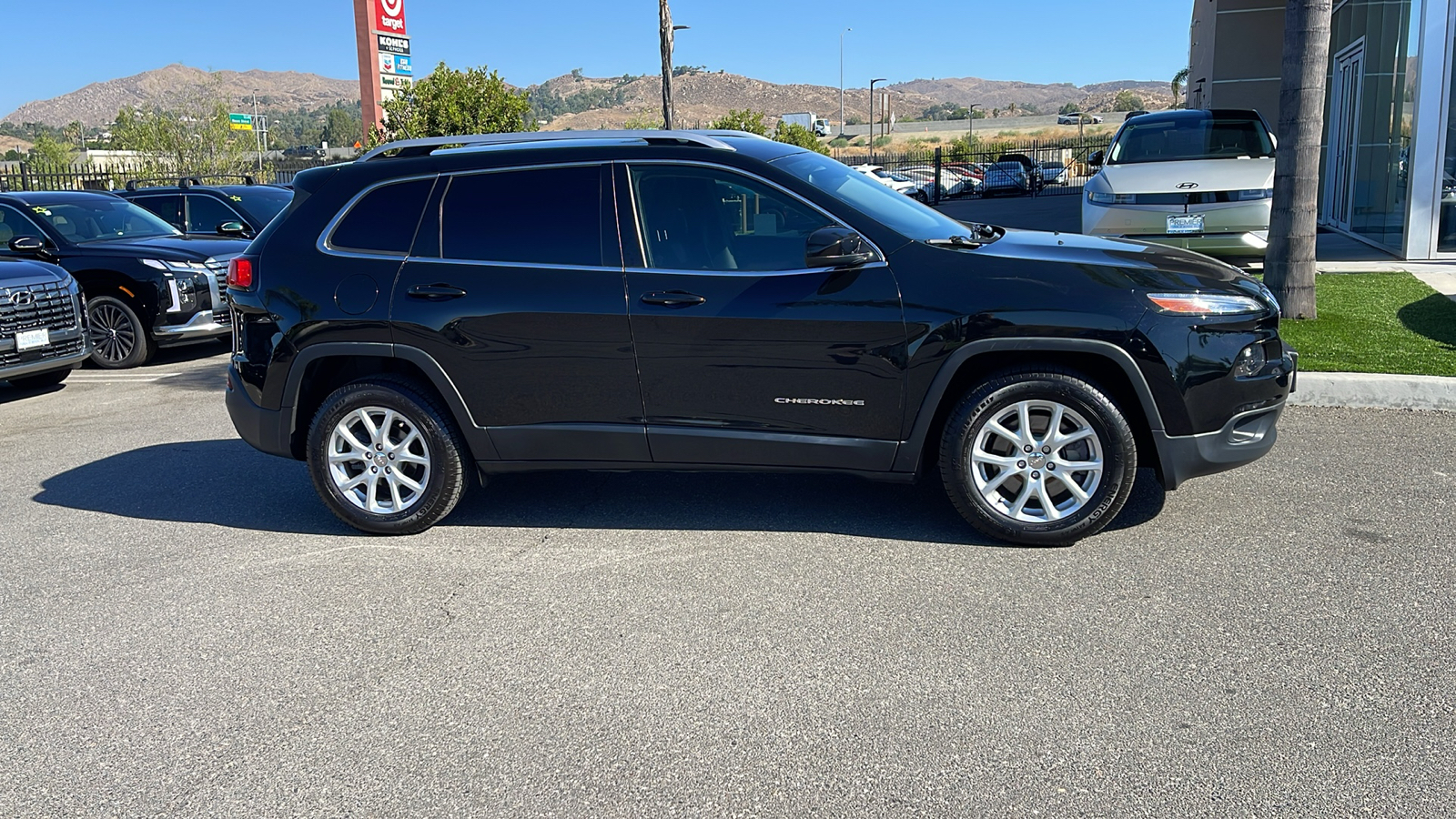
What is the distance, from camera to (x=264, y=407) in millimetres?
5527

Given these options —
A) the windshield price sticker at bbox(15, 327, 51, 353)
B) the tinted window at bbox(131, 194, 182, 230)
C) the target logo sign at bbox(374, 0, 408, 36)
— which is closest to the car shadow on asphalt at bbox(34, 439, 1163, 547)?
the windshield price sticker at bbox(15, 327, 51, 353)

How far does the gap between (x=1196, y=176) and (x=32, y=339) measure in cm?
1034

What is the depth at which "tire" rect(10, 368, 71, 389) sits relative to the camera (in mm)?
10219

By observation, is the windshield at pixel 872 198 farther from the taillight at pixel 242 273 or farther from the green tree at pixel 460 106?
the green tree at pixel 460 106

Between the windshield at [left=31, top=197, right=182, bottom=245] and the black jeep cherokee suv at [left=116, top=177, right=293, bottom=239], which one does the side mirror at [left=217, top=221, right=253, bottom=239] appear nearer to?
the windshield at [left=31, top=197, right=182, bottom=245]

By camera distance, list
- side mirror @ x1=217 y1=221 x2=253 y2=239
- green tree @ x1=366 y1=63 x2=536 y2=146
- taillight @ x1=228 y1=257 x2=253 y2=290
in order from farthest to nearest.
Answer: green tree @ x1=366 y1=63 x2=536 y2=146, side mirror @ x1=217 y1=221 x2=253 y2=239, taillight @ x1=228 y1=257 x2=253 y2=290

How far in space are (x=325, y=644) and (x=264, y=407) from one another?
173cm

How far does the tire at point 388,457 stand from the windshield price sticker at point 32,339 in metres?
5.04

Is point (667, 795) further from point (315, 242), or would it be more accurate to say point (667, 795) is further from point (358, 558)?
point (315, 242)

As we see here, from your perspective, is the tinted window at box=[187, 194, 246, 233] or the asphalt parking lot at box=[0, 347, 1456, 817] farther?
the tinted window at box=[187, 194, 246, 233]

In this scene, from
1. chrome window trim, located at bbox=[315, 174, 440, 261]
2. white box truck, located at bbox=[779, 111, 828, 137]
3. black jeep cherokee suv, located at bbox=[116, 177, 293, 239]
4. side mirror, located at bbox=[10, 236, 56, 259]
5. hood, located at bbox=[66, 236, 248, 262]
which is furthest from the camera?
white box truck, located at bbox=[779, 111, 828, 137]

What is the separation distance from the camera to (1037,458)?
4848mm

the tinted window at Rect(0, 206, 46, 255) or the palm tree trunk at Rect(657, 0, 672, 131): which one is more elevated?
the palm tree trunk at Rect(657, 0, 672, 131)

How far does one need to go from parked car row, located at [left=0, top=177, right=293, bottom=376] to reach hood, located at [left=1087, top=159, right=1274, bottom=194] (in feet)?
26.0
